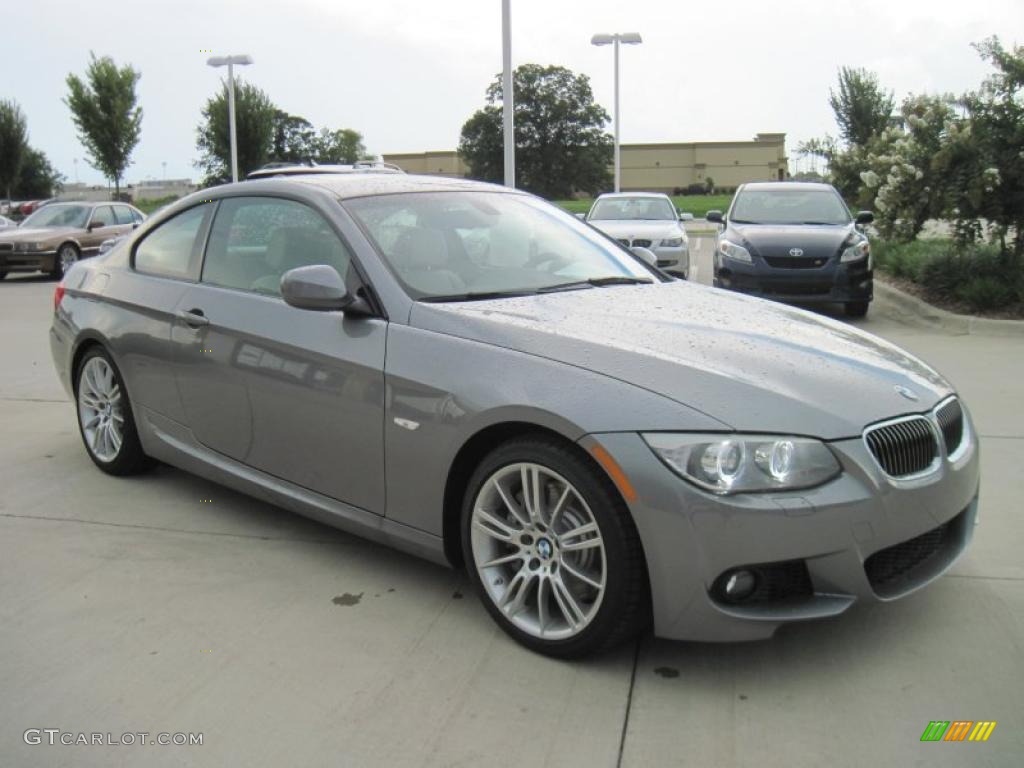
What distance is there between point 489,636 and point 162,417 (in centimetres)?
210

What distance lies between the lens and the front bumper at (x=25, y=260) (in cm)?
1919

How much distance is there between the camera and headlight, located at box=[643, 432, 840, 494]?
9.69ft

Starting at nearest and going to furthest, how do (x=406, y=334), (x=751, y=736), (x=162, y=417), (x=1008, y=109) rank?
(x=751, y=736) → (x=406, y=334) → (x=162, y=417) → (x=1008, y=109)

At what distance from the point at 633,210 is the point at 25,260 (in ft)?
36.8

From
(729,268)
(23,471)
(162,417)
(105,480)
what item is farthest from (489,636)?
(729,268)

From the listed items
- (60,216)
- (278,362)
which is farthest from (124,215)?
(278,362)

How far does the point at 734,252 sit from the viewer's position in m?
11.8

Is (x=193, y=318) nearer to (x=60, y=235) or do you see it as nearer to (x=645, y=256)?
(x=645, y=256)

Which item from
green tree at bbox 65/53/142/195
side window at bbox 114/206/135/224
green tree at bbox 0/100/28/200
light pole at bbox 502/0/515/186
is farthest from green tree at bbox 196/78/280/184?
light pole at bbox 502/0/515/186

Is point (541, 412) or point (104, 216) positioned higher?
point (104, 216)

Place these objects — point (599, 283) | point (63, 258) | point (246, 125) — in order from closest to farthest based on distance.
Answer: point (599, 283) → point (63, 258) → point (246, 125)

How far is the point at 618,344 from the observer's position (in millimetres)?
3375

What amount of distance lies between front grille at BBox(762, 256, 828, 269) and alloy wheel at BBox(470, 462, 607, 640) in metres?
8.65

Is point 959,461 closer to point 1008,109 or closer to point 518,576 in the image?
point 518,576
